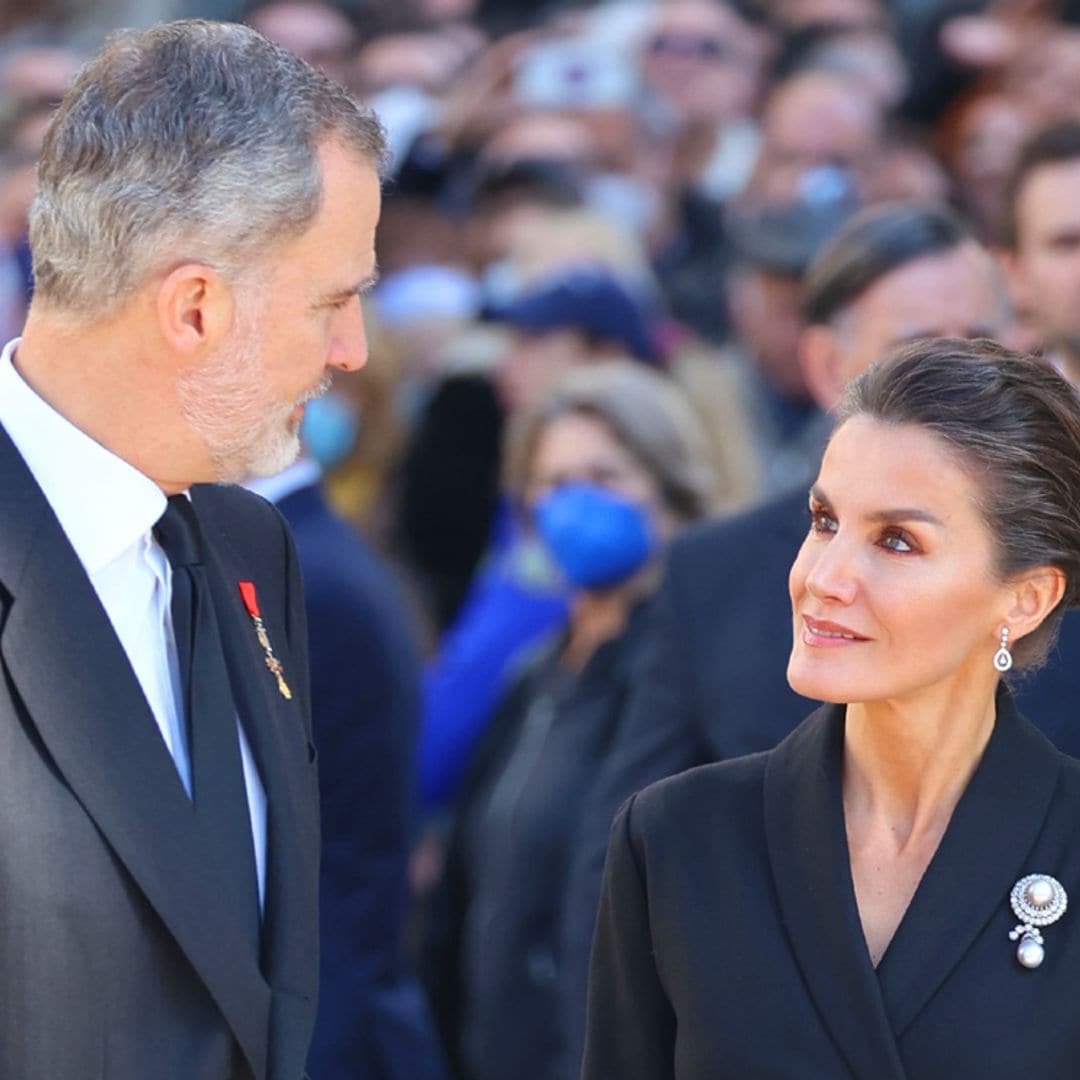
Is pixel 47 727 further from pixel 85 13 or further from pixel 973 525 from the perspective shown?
pixel 85 13

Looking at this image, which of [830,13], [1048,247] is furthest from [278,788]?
[830,13]

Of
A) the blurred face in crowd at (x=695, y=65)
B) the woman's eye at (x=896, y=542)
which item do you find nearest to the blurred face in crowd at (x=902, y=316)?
the woman's eye at (x=896, y=542)

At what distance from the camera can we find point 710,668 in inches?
145

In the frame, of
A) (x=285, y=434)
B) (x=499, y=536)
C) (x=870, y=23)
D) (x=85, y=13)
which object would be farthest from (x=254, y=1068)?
(x=85, y=13)

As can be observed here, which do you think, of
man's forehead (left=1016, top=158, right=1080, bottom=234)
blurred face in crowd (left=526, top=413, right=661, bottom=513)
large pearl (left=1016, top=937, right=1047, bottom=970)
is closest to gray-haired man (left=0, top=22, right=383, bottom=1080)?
large pearl (left=1016, top=937, right=1047, bottom=970)

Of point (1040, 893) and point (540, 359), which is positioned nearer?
point (1040, 893)

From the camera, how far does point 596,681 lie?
4.50 metres

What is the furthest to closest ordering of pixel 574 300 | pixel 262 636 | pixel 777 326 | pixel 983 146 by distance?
pixel 983 146
pixel 777 326
pixel 574 300
pixel 262 636

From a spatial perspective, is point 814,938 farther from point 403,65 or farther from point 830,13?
point 830,13

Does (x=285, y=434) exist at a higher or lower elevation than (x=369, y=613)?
higher

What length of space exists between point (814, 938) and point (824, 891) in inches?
2.3

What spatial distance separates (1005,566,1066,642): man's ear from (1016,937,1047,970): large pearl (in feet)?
1.34

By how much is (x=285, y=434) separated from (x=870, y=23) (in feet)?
22.2

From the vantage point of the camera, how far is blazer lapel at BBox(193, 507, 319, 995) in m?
2.62
